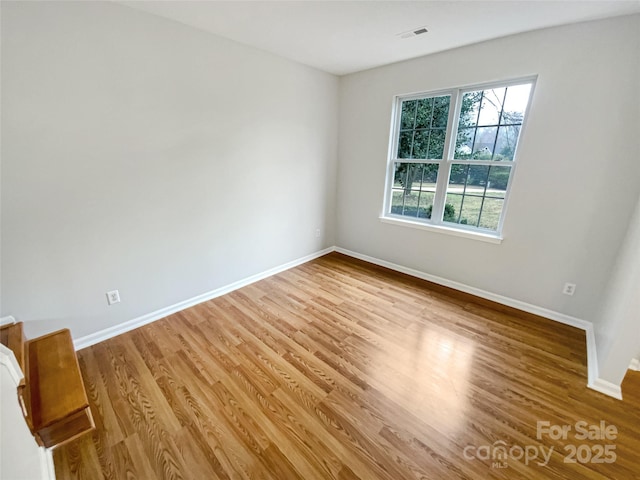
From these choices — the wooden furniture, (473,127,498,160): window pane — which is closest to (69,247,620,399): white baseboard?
the wooden furniture

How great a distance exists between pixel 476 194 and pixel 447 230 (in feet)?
1.57

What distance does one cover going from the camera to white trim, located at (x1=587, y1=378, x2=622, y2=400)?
172 centimetres

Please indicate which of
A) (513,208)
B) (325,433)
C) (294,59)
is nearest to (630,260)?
(513,208)

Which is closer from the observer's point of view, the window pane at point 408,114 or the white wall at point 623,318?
the white wall at point 623,318

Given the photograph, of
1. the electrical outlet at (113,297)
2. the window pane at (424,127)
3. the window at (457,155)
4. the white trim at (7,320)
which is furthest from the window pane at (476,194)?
the white trim at (7,320)

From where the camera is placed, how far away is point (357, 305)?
274 centimetres

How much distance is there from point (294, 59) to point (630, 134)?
121 inches

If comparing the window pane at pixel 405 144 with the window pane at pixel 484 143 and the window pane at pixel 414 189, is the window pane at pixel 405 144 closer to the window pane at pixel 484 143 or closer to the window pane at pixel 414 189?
the window pane at pixel 414 189

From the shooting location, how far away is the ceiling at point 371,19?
1.85 meters

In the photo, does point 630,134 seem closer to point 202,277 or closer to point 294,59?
point 294,59

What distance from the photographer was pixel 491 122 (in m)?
2.65

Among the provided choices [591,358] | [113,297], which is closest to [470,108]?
[591,358]

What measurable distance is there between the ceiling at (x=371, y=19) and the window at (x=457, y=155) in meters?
0.51

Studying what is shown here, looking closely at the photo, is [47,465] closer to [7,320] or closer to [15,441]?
[15,441]
